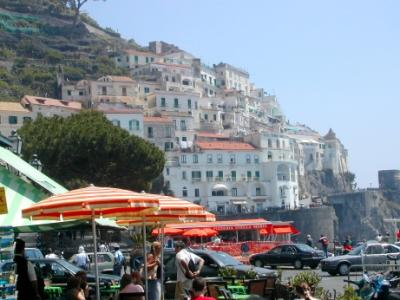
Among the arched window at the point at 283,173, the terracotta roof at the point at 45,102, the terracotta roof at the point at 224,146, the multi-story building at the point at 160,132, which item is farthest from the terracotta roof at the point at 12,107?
the arched window at the point at 283,173

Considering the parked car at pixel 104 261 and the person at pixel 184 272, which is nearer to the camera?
the person at pixel 184 272

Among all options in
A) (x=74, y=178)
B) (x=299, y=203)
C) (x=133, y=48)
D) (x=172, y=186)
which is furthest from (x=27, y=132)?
(x=133, y=48)

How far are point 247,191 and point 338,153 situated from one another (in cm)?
6384

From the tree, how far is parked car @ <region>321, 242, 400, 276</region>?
3355 centimetres

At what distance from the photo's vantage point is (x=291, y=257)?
37719 millimetres

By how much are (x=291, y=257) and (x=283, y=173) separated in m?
82.4

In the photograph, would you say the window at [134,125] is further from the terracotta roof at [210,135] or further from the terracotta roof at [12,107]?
the terracotta roof at [210,135]

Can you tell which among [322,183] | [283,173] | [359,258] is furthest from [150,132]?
[359,258]

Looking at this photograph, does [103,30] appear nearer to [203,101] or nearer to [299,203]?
[203,101]

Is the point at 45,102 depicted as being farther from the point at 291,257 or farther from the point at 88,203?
the point at 88,203

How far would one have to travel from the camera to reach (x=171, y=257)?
78.5 ft

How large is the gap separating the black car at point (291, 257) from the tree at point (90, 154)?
27.3 m

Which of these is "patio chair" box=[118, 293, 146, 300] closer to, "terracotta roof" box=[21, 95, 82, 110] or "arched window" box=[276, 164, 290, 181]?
"terracotta roof" box=[21, 95, 82, 110]

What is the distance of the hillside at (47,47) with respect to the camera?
139375 millimetres
